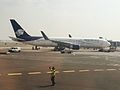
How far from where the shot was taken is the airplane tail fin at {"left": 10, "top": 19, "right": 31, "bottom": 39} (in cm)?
10862

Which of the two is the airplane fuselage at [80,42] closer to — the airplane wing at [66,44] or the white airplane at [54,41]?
the white airplane at [54,41]

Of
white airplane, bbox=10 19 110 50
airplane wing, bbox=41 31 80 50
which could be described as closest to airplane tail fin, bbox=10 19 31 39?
white airplane, bbox=10 19 110 50

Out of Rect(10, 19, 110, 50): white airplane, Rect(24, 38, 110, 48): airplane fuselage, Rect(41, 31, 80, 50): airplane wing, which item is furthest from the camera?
Rect(24, 38, 110, 48): airplane fuselage

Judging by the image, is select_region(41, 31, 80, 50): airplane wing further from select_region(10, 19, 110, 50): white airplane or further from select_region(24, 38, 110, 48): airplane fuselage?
select_region(24, 38, 110, 48): airplane fuselage

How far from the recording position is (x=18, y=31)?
109062 millimetres

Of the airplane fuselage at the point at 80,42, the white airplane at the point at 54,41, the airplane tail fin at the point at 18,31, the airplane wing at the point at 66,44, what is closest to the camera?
the airplane wing at the point at 66,44

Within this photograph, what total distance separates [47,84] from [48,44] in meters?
85.6

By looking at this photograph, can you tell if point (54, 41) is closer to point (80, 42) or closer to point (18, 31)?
point (80, 42)

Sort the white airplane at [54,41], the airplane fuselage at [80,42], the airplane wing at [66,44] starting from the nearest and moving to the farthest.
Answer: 1. the airplane wing at [66,44]
2. the white airplane at [54,41]
3. the airplane fuselage at [80,42]

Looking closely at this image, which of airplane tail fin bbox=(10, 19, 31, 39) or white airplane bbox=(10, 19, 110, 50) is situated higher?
airplane tail fin bbox=(10, 19, 31, 39)

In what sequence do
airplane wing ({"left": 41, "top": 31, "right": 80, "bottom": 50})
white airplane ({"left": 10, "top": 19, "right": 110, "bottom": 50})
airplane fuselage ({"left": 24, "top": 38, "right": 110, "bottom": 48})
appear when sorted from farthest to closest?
airplane fuselage ({"left": 24, "top": 38, "right": 110, "bottom": 48}) < white airplane ({"left": 10, "top": 19, "right": 110, "bottom": 50}) < airplane wing ({"left": 41, "top": 31, "right": 80, "bottom": 50})

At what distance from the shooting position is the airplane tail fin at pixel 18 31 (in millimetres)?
108625

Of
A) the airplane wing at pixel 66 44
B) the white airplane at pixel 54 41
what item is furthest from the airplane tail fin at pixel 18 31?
the airplane wing at pixel 66 44

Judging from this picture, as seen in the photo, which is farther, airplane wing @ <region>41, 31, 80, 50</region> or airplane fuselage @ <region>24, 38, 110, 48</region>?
airplane fuselage @ <region>24, 38, 110, 48</region>
